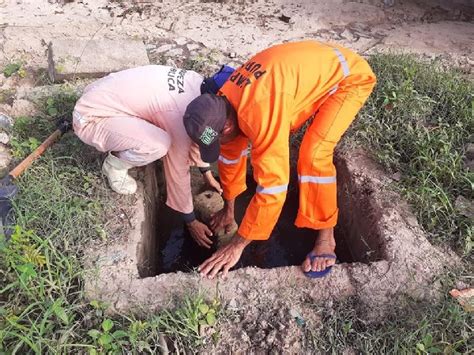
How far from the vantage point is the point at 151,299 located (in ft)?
7.23

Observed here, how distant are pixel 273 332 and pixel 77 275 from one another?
1.04 metres

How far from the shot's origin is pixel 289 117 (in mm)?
2232

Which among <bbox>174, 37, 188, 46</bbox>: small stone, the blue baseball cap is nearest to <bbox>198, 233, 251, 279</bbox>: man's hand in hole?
the blue baseball cap

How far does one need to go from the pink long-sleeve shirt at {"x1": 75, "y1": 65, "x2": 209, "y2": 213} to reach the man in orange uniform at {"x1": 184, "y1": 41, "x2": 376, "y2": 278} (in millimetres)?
259

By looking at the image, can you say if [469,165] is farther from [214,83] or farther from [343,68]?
[214,83]

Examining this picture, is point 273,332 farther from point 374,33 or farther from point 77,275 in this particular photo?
point 374,33

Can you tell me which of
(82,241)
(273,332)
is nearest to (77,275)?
(82,241)

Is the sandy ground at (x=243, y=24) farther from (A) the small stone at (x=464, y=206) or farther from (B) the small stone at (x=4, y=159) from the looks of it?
(A) the small stone at (x=464, y=206)

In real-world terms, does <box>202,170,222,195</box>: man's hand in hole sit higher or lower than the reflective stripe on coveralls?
lower

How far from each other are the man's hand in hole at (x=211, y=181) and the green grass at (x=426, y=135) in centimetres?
102

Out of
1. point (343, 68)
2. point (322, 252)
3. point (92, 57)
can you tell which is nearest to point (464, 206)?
point (322, 252)

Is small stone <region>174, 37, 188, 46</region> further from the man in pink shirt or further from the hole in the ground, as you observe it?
the man in pink shirt

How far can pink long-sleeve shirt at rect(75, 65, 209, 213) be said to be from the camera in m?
2.48

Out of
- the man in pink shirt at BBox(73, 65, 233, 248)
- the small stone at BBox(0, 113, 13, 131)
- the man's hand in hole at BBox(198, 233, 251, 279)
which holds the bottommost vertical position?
the man's hand in hole at BBox(198, 233, 251, 279)
